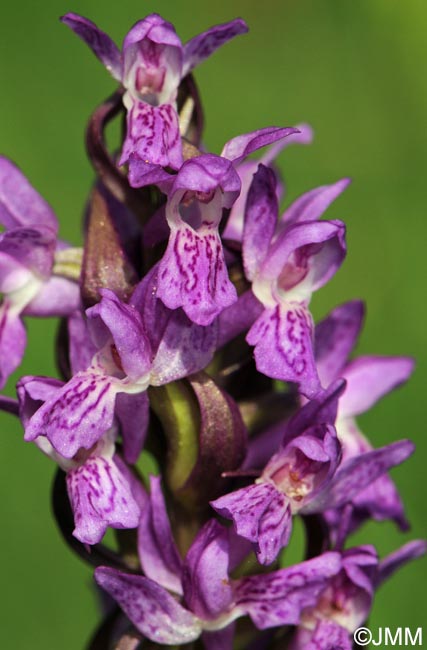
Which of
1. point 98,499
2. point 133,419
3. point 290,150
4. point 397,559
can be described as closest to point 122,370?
point 133,419

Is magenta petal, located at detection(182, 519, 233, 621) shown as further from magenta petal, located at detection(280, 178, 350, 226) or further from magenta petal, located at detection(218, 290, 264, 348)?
magenta petal, located at detection(280, 178, 350, 226)

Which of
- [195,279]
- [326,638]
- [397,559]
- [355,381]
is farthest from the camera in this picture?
[355,381]

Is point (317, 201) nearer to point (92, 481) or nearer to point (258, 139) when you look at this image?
point (258, 139)

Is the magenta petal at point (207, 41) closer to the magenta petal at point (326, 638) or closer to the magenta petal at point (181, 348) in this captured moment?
the magenta petal at point (181, 348)

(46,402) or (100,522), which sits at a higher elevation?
(46,402)

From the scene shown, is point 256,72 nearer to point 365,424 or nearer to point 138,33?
point 365,424

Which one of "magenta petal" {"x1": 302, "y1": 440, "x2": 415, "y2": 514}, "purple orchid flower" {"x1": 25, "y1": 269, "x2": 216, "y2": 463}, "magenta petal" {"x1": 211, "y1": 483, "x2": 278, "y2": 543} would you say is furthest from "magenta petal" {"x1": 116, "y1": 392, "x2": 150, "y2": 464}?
"magenta petal" {"x1": 302, "y1": 440, "x2": 415, "y2": 514}

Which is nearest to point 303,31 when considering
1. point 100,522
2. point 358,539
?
point 358,539
